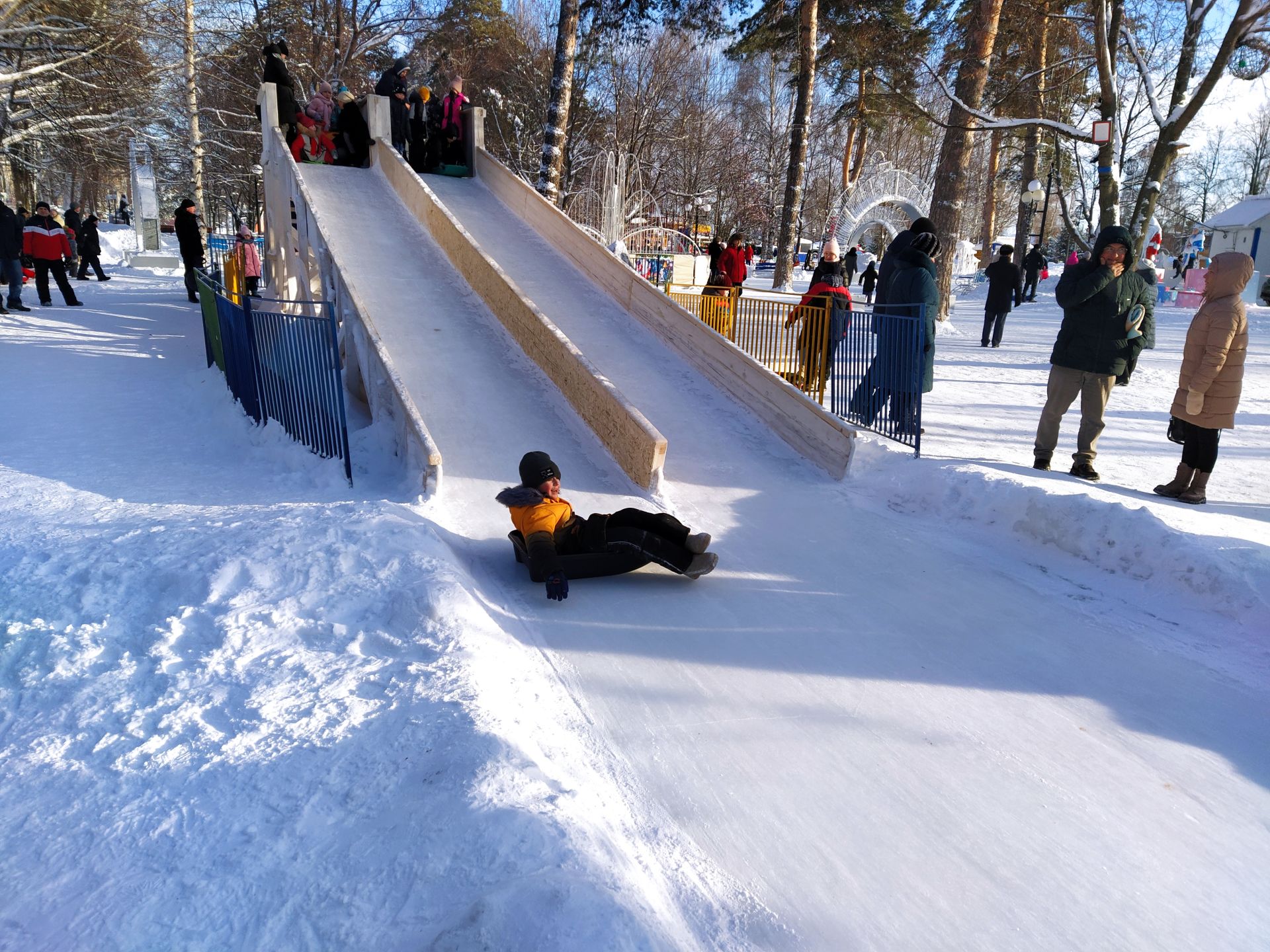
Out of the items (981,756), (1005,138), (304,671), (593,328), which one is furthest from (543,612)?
(1005,138)

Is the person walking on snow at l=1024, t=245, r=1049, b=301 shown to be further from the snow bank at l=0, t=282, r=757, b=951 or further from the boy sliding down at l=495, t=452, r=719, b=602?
the snow bank at l=0, t=282, r=757, b=951

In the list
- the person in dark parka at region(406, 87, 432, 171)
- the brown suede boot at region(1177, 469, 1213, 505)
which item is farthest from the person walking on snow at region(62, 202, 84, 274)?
the brown suede boot at region(1177, 469, 1213, 505)

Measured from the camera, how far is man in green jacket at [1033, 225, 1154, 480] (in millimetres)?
5969

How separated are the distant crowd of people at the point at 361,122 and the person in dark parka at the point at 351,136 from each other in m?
0.01

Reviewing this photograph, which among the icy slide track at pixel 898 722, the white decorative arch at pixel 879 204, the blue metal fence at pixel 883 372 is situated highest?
the white decorative arch at pixel 879 204

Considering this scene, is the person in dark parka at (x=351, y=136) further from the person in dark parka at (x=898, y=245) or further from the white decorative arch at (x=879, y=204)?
the white decorative arch at (x=879, y=204)

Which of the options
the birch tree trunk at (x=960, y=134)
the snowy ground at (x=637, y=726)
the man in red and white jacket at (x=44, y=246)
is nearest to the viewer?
the snowy ground at (x=637, y=726)

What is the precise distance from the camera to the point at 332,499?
18.6 feet

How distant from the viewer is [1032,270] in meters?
23.2

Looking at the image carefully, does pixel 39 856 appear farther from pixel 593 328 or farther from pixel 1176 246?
pixel 1176 246

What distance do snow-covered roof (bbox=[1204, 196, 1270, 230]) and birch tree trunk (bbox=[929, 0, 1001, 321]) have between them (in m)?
20.1

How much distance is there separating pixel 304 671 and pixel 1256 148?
242ft

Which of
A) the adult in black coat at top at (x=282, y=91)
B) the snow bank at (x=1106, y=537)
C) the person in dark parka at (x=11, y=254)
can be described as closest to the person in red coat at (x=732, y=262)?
the adult in black coat at top at (x=282, y=91)

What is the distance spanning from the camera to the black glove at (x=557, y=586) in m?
4.09
